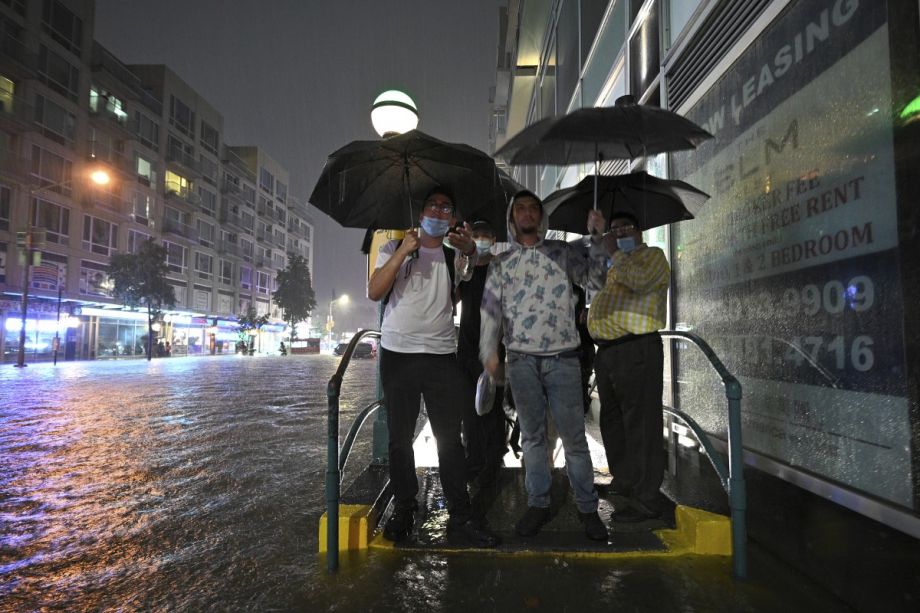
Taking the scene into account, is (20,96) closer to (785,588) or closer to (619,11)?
(619,11)

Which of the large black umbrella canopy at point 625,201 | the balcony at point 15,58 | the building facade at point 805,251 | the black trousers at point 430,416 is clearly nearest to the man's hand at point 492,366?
the black trousers at point 430,416

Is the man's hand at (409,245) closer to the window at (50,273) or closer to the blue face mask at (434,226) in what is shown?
the blue face mask at (434,226)

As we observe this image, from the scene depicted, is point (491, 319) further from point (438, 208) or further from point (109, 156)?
point (109, 156)

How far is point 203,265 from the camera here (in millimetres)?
49594

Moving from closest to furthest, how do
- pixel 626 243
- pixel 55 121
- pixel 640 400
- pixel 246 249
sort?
pixel 640 400
pixel 626 243
pixel 55 121
pixel 246 249

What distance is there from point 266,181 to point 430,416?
68049 mm

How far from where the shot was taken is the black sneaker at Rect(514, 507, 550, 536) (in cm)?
312

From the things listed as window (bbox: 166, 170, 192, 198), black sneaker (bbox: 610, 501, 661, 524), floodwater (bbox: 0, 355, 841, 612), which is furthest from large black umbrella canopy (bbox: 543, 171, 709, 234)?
window (bbox: 166, 170, 192, 198)

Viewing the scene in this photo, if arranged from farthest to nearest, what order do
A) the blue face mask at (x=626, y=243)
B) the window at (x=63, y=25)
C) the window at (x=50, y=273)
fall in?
1. the window at (x=63, y=25)
2. the window at (x=50, y=273)
3. the blue face mask at (x=626, y=243)

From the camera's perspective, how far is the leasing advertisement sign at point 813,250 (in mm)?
2500

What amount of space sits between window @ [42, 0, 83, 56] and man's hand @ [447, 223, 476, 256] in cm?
3904

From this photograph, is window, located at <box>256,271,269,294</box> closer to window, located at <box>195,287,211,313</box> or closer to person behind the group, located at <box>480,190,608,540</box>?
window, located at <box>195,287,211,313</box>

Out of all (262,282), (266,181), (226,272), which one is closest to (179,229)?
(226,272)

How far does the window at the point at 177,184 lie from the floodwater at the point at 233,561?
43.7 m
